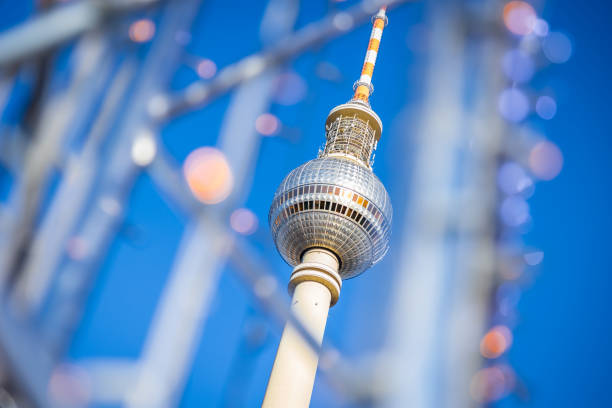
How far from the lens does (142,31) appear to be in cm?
221

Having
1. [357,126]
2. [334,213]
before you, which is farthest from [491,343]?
[357,126]

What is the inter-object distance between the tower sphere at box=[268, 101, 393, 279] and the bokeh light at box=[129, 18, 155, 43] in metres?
21.2

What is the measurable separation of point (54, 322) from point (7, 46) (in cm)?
80

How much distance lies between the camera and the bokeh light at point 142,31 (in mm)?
2134

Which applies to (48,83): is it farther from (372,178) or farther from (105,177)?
(372,178)

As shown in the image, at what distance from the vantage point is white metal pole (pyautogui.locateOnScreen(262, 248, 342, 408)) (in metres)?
17.1

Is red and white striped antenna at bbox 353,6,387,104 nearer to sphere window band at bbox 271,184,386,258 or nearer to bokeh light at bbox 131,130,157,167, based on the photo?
sphere window band at bbox 271,184,386,258

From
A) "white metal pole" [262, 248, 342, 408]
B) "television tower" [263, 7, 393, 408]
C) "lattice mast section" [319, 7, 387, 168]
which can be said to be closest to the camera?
"white metal pole" [262, 248, 342, 408]

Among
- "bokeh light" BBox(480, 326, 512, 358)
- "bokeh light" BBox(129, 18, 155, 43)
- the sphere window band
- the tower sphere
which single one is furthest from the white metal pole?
"bokeh light" BBox(129, 18, 155, 43)

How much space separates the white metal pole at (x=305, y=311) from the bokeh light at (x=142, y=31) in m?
12.0

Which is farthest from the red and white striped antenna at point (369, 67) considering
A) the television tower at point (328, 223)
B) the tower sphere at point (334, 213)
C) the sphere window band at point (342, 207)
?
the sphere window band at point (342, 207)

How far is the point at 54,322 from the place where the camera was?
1.59 meters

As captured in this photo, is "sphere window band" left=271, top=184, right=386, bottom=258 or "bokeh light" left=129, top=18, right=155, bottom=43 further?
"sphere window band" left=271, top=184, right=386, bottom=258

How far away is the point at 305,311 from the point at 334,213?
5.40 meters
